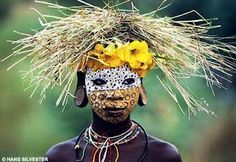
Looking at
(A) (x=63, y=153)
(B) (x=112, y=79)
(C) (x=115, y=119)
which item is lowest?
(A) (x=63, y=153)

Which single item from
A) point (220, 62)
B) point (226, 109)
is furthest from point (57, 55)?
point (226, 109)

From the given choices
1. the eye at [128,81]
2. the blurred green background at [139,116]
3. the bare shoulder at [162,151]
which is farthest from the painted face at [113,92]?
the blurred green background at [139,116]

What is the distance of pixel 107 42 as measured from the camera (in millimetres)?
2471

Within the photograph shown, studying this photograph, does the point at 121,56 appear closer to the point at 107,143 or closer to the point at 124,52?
the point at 124,52

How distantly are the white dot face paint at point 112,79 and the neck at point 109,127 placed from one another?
0.08 meters

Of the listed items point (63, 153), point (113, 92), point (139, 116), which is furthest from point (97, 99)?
point (139, 116)

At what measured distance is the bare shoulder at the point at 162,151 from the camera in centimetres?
Result: 255

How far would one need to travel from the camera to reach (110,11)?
8.28ft

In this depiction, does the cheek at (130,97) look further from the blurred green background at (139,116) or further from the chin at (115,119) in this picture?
the blurred green background at (139,116)

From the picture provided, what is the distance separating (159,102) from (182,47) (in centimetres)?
80

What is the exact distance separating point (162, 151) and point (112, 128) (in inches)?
5.7

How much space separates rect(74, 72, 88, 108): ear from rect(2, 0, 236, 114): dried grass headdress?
0.04m

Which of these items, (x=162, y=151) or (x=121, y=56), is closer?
(x=121, y=56)

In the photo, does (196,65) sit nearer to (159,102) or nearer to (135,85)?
(135,85)
